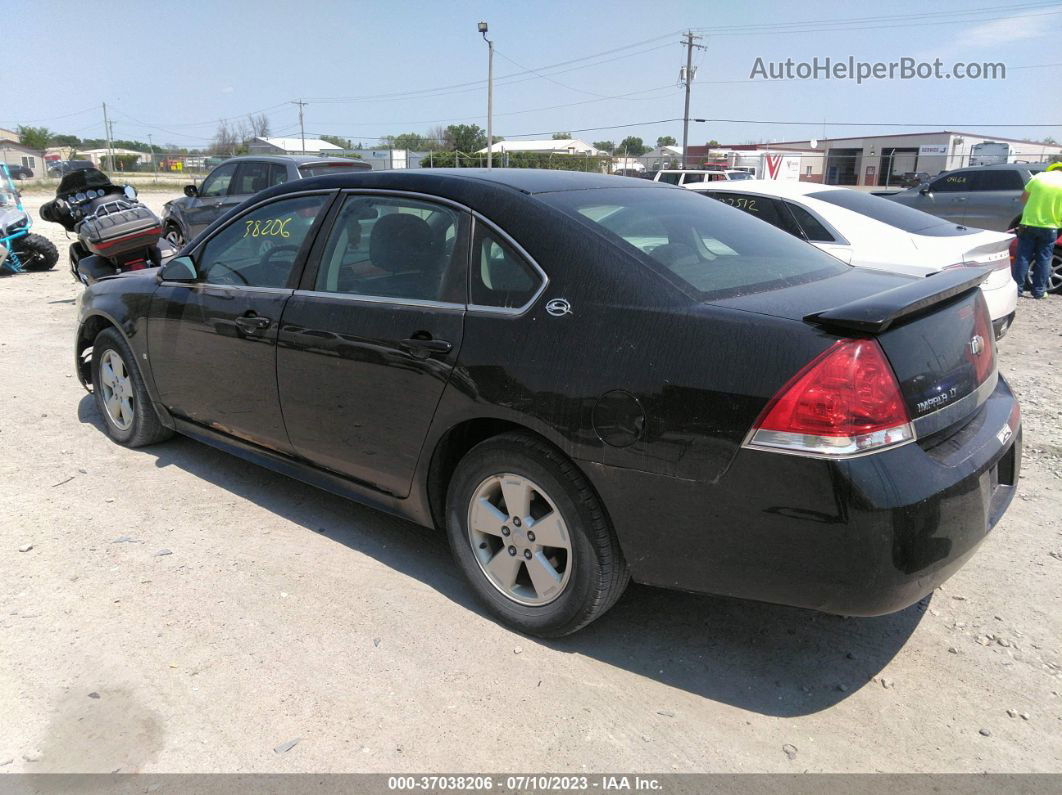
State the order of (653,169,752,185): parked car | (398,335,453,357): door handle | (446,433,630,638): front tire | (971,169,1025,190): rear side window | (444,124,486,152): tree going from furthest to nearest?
(444,124,486,152): tree
(653,169,752,185): parked car
(971,169,1025,190): rear side window
(398,335,453,357): door handle
(446,433,630,638): front tire

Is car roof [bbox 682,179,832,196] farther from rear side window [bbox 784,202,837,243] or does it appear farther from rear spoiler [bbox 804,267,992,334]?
rear spoiler [bbox 804,267,992,334]

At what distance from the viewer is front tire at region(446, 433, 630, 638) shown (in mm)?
2730

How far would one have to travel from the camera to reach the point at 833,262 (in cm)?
335

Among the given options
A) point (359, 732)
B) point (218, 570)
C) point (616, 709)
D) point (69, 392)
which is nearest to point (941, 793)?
point (616, 709)

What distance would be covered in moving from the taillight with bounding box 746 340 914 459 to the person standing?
932cm

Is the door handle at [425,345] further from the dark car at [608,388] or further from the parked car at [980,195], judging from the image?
the parked car at [980,195]

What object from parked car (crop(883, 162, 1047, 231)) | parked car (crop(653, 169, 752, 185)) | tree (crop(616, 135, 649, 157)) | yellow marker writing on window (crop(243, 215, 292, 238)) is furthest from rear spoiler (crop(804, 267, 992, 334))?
tree (crop(616, 135, 649, 157))

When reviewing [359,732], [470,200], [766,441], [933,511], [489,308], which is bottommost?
[359,732]

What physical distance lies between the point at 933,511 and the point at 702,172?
22.4 metres

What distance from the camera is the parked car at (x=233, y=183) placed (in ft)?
35.9

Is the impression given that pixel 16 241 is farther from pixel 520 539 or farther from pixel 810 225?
pixel 520 539

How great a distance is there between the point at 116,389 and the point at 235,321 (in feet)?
5.40

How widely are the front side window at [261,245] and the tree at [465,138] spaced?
63603mm

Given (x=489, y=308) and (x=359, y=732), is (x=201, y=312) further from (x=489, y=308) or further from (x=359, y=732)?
(x=359, y=732)
